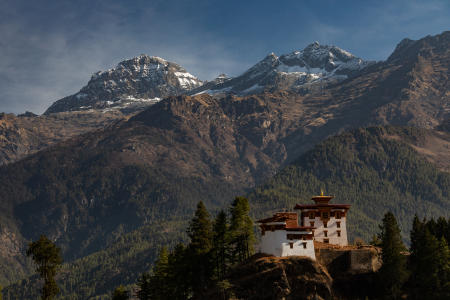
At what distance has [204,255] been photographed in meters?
114

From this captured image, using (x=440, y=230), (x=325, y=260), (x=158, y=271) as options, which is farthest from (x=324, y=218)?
(x=158, y=271)

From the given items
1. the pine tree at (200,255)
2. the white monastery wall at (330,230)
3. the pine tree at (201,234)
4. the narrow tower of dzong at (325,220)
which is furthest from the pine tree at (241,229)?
the white monastery wall at (330,230)

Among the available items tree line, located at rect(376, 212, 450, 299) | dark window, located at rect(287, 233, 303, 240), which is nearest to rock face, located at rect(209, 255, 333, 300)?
dark window, located at rect(287, 233, 303, 240)

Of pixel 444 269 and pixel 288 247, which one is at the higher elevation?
pixel 288 247

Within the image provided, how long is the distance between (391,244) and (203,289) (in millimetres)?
34913

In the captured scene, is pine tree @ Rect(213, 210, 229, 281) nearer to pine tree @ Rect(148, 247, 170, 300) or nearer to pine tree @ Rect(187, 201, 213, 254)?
pine tree @ Rect(187, 201, 213, 254)

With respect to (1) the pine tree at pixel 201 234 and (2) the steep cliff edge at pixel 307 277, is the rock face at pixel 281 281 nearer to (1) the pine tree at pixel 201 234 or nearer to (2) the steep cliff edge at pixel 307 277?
(2) the steep cliff edge at pixel 307 277

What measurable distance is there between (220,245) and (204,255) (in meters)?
3.61

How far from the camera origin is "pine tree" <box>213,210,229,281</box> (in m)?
113

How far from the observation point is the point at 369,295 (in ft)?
343

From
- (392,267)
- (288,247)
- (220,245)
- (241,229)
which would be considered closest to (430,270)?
(392,267)

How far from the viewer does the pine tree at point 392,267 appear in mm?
103125

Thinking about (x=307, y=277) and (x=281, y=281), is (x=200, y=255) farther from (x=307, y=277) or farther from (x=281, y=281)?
(x=307, y=277)

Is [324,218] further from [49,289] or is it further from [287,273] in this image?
[49,289]
